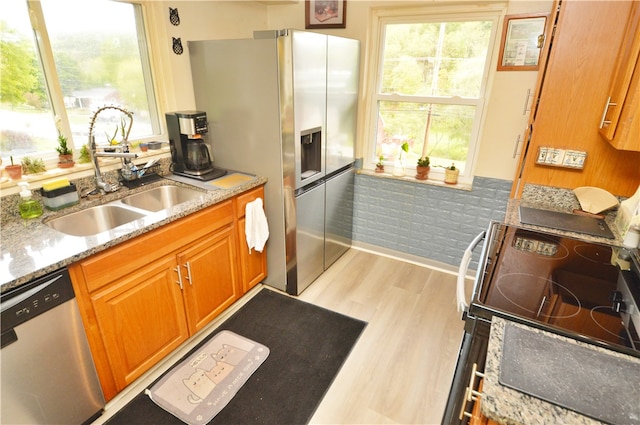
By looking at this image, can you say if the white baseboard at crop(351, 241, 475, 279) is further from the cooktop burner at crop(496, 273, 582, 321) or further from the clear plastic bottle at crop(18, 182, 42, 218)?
the clear plastic bottle at crop(18, 182, 42, 218)

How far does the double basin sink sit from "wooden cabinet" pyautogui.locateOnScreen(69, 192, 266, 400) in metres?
0.25

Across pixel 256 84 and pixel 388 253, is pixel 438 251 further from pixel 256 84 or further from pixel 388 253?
pixel 256 84

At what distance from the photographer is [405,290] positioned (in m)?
2.69

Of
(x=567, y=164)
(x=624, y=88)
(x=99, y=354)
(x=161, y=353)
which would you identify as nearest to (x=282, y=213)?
(x=161, y=353)

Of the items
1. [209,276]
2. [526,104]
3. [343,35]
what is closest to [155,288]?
[209,276]

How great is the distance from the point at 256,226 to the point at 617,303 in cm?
188

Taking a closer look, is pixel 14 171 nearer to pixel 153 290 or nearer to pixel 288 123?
pixel 153 290

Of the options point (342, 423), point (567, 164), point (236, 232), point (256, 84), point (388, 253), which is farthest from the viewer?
point (388, 253)

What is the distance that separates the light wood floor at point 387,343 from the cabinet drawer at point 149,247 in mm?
705

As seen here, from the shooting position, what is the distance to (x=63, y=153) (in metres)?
1.85

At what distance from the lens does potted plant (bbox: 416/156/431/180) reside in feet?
9.15

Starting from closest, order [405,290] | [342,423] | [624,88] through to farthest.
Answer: [624,88] → [342,423] → [405,290]

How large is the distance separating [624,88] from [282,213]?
190 centimetres

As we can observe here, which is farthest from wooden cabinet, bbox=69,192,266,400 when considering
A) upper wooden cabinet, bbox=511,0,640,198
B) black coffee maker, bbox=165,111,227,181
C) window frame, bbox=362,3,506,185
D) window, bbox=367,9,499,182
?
upper wooden cabinet, bbox=511,0,640,198
